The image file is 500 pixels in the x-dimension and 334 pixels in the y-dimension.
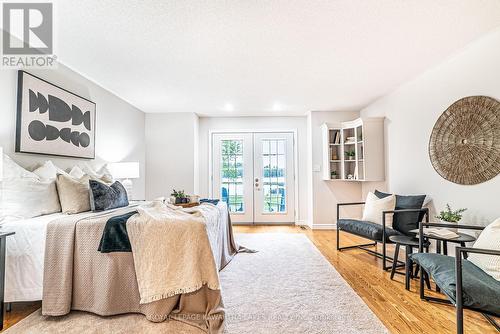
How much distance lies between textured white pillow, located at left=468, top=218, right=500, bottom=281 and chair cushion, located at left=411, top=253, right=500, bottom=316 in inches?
1.2

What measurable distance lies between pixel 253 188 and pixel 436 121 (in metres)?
3.56

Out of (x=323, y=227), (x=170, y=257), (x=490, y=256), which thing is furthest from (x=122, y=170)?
(x=490, y=256)

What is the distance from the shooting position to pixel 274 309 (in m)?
2.13

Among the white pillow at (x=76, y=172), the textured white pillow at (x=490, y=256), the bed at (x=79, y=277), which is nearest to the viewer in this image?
the textured white pillow at (x=490, y=256)

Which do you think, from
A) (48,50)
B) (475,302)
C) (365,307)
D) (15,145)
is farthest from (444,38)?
(15,145)

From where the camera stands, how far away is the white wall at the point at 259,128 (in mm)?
5750

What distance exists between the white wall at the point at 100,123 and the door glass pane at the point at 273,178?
252 cm

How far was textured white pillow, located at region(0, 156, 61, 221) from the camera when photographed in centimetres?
212

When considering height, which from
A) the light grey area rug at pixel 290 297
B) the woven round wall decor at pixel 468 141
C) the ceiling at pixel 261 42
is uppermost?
the ceiling at pixel 261 42

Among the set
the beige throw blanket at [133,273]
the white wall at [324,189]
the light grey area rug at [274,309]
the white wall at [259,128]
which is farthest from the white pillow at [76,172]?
the white wall at [324,189]

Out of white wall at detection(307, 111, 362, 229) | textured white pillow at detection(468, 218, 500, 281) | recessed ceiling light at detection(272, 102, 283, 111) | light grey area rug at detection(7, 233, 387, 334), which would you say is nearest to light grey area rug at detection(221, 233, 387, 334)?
light grey area rug at detection(7, 233, 387, 334)

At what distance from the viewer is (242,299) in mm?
2303

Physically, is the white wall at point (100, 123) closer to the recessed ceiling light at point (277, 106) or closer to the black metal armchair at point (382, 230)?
the recessed ceiling light at point (277, 106)

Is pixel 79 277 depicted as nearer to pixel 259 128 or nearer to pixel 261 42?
pixel 261 42
